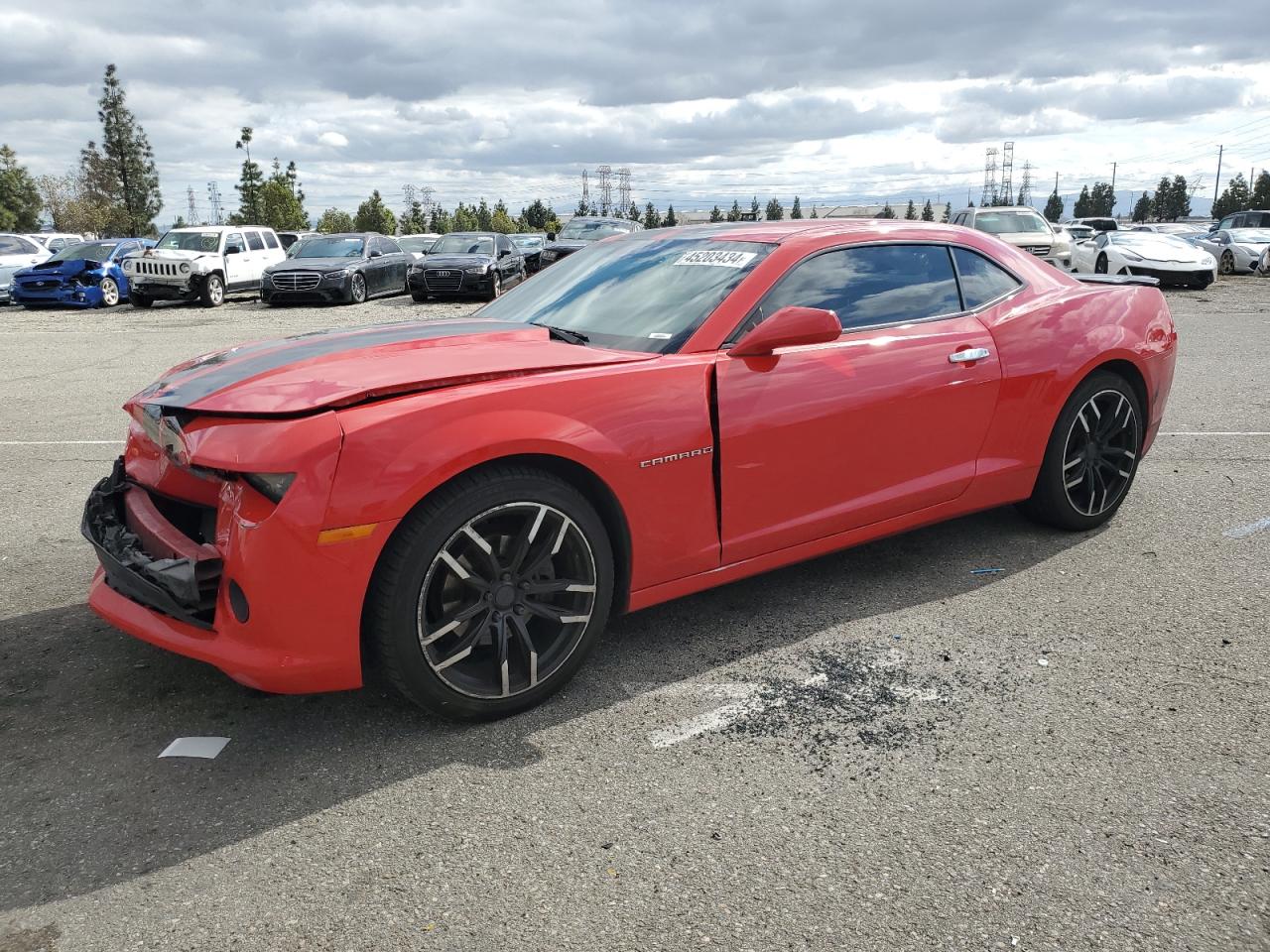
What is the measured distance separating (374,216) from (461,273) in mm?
87250

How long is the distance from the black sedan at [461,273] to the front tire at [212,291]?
3879mm

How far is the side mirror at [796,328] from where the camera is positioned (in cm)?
330

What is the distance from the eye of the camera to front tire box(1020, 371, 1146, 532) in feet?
14.8

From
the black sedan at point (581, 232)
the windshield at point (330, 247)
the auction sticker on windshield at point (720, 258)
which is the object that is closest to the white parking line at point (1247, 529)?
the auction sticker on windshield at point (720, 258)

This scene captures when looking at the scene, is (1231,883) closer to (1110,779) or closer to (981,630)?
(1110,779)

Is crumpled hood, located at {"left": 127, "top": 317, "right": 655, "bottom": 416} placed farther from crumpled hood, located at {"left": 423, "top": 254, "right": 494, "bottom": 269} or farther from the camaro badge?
crumpled hood, located at {"left": 423, "top": 254, "right": 494, "bottom": 269}

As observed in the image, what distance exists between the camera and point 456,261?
67.6ft

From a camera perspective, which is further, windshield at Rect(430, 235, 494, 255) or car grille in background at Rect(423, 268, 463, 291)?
windshield at Rect(430, 235, 494, 255)

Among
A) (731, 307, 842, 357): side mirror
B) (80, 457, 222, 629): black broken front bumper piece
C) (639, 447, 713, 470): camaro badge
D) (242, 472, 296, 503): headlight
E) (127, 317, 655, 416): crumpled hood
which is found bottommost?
(80, 457, 222, 629): black broken front bumper piece

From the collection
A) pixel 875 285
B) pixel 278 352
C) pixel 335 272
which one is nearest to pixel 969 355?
pixel 875 285

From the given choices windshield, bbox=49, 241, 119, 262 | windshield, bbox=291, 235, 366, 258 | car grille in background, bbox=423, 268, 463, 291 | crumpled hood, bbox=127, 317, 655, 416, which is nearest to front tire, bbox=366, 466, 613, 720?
crumpled hood, bbox=127, 317, 655, 416

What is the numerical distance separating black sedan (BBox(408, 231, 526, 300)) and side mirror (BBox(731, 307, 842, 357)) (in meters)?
17.1

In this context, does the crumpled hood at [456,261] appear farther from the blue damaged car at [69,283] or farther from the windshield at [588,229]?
the blue damaged car at [69,283]

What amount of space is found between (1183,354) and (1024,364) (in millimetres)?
8286
